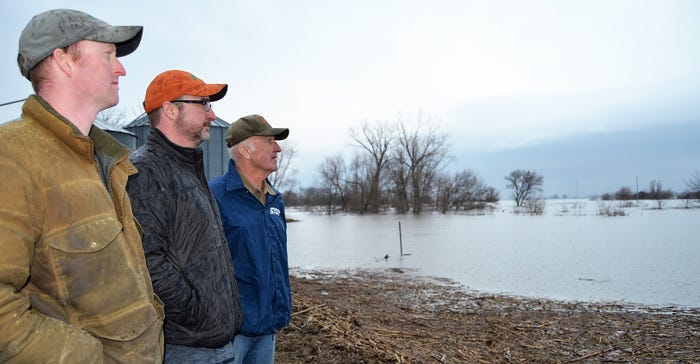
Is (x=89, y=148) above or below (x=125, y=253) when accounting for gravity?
above

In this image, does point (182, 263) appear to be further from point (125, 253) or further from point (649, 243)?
point (649, 243)

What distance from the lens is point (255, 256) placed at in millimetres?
2650

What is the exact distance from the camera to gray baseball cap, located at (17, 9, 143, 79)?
132 cm

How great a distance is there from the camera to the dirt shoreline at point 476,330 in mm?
5105

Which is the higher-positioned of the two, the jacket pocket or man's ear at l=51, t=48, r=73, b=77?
man's ear at l=51, t=48, r=73, b=77

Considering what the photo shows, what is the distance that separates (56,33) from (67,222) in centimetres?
54

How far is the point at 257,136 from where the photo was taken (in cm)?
309

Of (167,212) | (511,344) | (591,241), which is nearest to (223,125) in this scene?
(511,344)

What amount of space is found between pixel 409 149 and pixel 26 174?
53.1m

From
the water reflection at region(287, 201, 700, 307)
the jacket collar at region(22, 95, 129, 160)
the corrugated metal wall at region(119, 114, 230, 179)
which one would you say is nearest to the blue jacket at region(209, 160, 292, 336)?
the jacket collar at region(22, 95, 129, 160)

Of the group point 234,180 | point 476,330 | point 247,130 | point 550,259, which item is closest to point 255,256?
point 234,180

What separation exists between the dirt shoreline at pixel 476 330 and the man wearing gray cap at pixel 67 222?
3627 millimetres

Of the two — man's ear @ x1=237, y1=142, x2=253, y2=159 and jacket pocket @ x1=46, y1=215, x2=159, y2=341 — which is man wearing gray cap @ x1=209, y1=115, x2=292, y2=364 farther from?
jacket pocket @ x1=46, y1=215, x2=159, y2=341

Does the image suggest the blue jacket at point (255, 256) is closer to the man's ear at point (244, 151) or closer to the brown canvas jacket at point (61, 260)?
the man's ear at point (244, 151)
